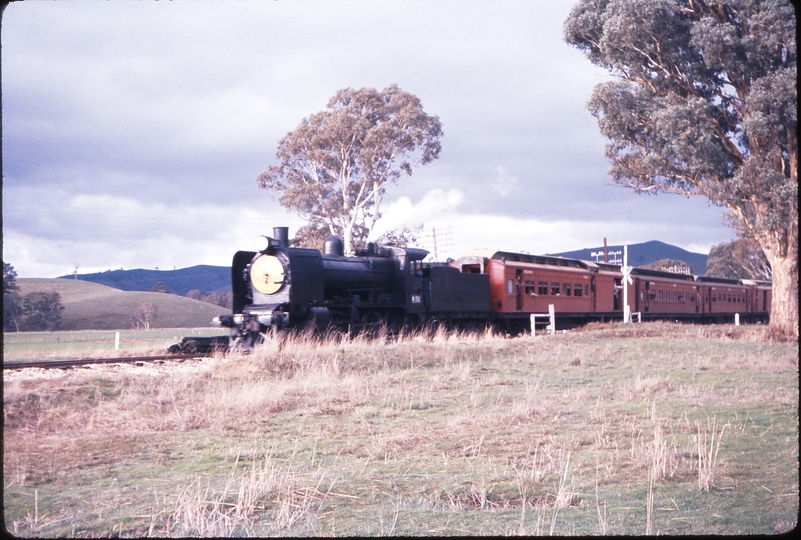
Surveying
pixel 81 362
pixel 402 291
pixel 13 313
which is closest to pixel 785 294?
pixel 402 291

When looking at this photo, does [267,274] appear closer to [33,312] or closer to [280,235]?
[280,235]

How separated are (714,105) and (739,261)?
44.6 meters

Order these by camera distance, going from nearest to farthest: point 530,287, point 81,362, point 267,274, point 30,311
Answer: point 81,362
point 267,274
point 530,287
point 30,311

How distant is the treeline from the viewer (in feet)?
136

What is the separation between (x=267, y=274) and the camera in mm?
16734

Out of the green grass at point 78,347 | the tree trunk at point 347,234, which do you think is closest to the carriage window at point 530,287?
the tree trunk at point 347,234

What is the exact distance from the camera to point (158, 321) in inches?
2047

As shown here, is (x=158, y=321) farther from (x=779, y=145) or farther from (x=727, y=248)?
(x=727, y=248)

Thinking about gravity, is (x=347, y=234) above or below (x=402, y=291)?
above

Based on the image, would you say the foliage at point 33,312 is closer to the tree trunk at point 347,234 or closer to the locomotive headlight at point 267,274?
the tree trunk at point 347,234

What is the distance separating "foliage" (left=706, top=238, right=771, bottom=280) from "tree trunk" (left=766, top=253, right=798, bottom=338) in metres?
32.3

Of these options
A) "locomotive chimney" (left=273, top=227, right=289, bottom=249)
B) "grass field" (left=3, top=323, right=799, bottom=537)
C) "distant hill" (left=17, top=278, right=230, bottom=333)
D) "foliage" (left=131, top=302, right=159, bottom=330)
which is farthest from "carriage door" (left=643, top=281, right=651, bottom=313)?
"foliage" (left=131, top=302, right=159, bottom=330)

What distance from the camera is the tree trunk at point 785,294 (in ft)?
74.5

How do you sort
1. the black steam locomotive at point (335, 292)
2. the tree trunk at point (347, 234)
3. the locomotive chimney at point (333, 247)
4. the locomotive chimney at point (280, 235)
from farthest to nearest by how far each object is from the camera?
the tree trunk at point (347, 234) → the locomotive chimney at point (333, 247) → the locomotive chimney at point (280, 235) → the black steam locomotive at point (335, 292)
